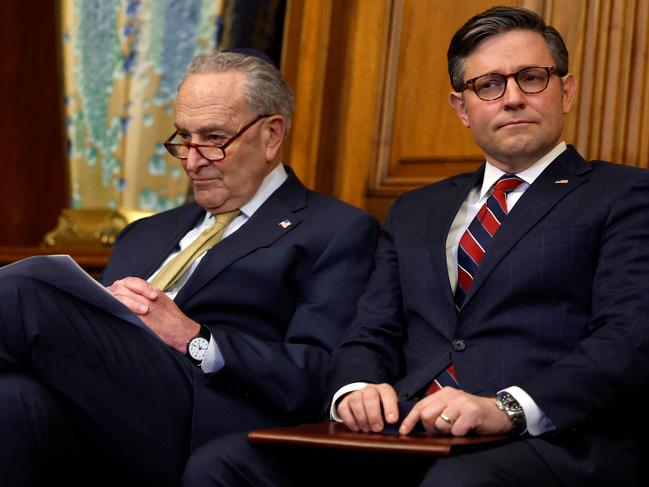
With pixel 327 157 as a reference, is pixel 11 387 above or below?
below

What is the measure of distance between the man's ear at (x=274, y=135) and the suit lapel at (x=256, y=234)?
0.10 meters

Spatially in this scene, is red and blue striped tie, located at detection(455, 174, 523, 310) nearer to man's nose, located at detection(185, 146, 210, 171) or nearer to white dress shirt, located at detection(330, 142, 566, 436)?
white dress shirt, located at detection(330, 142, 566, 436)

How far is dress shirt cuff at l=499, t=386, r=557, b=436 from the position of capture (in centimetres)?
195

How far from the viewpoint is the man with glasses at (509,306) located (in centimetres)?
195

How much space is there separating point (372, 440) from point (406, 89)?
1579 mm

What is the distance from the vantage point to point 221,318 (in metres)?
2.62

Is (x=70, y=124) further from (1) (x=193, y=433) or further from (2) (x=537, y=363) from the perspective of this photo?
(2) (x=537, y=363)

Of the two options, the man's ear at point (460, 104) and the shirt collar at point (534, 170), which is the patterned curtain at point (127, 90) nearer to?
the man's ear at point (460, 104)

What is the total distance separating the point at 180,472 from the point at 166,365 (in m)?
0.22

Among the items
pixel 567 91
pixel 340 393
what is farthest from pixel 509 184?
pixel 340 393

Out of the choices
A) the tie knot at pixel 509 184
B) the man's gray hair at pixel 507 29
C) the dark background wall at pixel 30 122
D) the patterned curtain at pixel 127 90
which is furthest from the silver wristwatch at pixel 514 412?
the dark background wall at pixel 30 122

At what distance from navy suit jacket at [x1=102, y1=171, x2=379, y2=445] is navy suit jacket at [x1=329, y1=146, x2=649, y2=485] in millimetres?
128

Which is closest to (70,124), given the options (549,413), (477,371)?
(477,371)


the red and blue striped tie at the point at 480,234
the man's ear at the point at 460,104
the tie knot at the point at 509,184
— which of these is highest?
the man's ear at the point at 460,104
